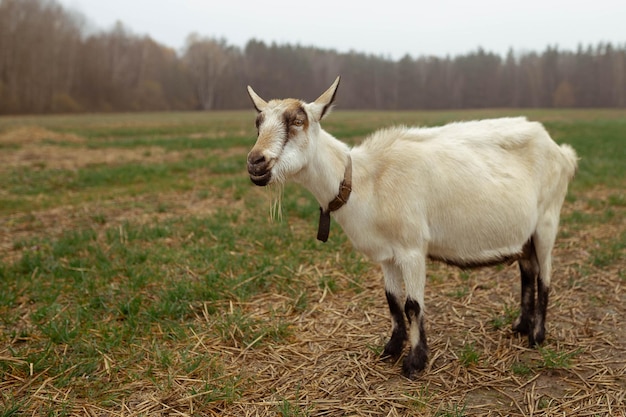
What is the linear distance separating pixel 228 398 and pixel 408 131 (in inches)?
96.5

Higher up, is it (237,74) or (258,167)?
(237,74)

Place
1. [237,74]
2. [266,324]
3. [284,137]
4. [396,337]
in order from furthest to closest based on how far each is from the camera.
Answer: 1. [237,74]
2. [266,324]
3. [396,337]
4. [284,137]

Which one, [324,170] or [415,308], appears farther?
[415,308]

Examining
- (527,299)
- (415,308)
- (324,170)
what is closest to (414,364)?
(415,308)

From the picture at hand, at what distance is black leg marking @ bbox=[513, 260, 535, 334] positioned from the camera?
4223mm

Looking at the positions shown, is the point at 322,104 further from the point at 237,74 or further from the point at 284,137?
the point at 237,74

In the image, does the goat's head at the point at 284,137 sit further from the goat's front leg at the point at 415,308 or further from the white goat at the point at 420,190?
the goat's front leg at the point at 415,308

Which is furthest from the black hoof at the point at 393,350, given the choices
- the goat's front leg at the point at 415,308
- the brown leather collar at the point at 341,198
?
the brown leather collar at the point at 341,198

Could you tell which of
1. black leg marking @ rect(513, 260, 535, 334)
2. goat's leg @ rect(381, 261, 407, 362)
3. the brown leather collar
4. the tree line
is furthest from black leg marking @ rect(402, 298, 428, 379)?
the tree line

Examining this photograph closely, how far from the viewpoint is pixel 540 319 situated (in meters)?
4.05

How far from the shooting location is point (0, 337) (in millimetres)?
4180

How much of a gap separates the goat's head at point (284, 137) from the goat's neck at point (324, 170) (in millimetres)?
92

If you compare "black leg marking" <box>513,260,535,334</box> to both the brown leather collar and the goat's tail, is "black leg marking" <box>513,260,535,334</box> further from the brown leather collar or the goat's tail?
the brown leather collar

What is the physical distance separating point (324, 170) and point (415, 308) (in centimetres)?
122
